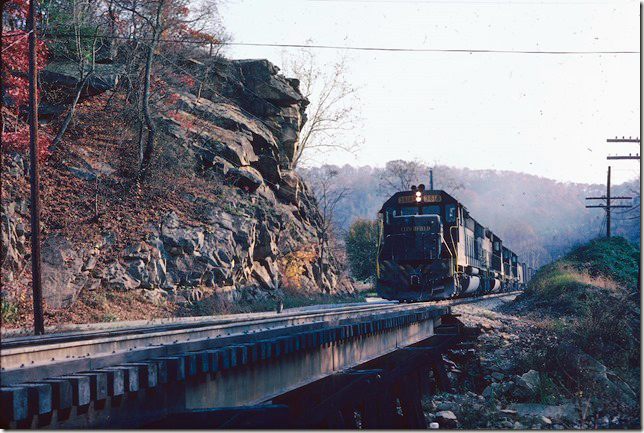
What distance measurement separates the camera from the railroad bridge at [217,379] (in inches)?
229

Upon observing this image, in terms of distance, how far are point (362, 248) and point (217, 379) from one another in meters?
56.8

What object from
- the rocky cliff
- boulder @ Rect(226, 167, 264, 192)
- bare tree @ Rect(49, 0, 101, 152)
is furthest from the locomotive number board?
bare tree @ Rect(49, 0, 101, 152)

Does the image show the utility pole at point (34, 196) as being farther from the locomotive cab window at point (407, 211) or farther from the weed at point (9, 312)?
the locomotive cab window at point (407, 211)

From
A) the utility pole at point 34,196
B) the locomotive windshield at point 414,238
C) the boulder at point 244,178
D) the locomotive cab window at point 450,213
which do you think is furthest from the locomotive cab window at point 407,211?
the utility pole at point 34,196

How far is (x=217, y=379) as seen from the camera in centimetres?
787

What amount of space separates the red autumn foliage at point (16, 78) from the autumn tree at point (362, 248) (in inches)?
1530

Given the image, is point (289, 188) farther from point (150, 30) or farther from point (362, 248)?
point (362, 248)

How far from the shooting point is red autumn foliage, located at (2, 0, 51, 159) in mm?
24484

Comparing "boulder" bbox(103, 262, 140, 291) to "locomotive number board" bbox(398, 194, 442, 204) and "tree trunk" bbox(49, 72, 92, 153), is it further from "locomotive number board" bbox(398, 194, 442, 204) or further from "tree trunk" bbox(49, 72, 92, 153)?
"locomotive number board" bbox(398, 194, 442, 204)

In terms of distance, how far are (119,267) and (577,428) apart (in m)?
17.2

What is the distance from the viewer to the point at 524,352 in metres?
19.2

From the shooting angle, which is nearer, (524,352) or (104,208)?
(524,352)

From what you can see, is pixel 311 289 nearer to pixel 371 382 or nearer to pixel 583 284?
pixel 583 284

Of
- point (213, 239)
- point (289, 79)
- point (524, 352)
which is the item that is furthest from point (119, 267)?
point (289, 79)
